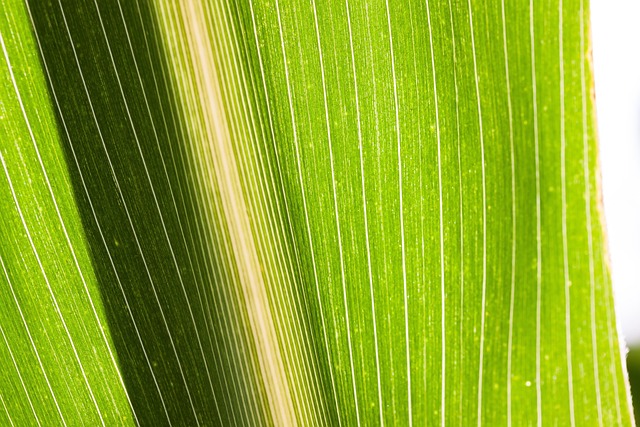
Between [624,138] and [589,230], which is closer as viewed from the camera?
[589,230]

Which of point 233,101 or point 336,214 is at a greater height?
point 233,101

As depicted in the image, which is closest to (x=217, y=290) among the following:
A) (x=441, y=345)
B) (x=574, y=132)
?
(x=441, y=345)

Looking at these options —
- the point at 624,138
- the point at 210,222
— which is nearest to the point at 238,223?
the point at 210,222

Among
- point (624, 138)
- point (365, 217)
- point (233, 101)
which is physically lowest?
point (624, 138)

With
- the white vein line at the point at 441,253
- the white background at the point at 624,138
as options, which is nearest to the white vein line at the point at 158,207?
the white vein line at the point at 441,253

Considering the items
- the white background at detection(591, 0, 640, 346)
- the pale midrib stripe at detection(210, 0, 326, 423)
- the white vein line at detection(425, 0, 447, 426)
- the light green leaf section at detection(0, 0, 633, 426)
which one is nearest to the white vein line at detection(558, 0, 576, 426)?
the light green leaf section at detection(0, 0, 633, 426)

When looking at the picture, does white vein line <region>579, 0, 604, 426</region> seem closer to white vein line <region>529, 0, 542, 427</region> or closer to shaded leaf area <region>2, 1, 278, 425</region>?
white vein line <region>529, 0, 542, 427</region>

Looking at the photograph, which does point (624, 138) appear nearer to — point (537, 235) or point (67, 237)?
point (537, 235)

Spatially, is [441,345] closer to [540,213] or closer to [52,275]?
[540,213]
